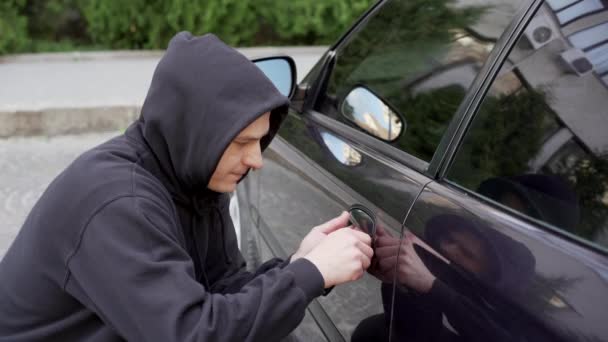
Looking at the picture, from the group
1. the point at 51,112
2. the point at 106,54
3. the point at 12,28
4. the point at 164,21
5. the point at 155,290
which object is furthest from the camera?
the point at 164,21

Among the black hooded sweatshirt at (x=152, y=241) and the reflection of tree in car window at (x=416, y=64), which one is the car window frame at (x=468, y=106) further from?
the black hooded sweatshirt at (x=152, y=241)

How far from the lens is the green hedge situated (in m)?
8.70

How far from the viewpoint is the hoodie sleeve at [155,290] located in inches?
49.3

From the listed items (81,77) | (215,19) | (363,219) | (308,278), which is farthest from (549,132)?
(215,19)

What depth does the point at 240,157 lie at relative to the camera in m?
1.47

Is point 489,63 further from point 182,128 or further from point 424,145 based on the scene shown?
point 182,128

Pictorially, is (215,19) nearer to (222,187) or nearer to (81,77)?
(81,77)

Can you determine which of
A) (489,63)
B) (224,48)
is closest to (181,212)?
(224,48)

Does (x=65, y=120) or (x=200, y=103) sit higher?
(x=200, y=103)

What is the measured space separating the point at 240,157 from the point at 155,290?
356 millimetres

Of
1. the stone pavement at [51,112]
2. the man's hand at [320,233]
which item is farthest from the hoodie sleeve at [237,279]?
the stone pavement at [51,112]

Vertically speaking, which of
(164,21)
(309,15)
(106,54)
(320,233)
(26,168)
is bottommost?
(106,54)

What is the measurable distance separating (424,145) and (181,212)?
0.61m

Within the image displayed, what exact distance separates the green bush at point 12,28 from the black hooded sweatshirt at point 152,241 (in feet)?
24.6
